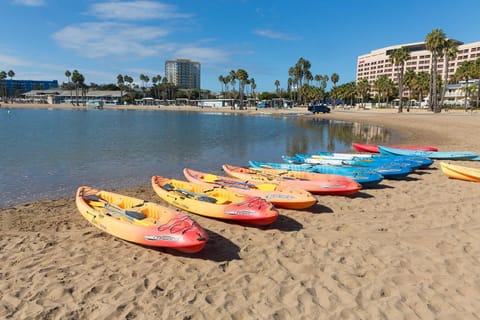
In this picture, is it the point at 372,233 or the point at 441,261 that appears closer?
the point at 441,261

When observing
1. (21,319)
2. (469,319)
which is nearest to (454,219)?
(469,319)

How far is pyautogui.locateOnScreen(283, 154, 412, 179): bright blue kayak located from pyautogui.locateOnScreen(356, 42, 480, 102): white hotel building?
125846 mm

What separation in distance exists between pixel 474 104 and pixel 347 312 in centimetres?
8260

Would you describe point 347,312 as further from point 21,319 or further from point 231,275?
point 21,319

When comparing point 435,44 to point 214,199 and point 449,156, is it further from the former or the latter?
point 214,199

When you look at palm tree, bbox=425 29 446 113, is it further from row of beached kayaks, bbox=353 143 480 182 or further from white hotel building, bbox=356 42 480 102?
white hotel building, bbox=356 42 480 102

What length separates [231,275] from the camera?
188 inches

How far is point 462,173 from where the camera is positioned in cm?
1021

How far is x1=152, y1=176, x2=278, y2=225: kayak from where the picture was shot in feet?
20.7

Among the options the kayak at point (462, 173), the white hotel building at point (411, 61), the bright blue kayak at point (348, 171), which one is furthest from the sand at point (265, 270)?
the white hotel building at point (411, 61)

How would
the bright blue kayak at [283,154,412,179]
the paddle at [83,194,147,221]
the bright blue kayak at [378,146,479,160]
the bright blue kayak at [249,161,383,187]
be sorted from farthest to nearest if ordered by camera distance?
the bright blue kayak at [378,146,479,160] → the bright blue kayak at [283,154,412,179] → the bright blue kayak at [249,161,383,187] → the paddle at [83,194,147,221]

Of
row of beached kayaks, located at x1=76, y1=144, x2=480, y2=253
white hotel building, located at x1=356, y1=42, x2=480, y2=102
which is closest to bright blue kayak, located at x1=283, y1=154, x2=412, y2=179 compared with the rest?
row of beached kayaks, located at x1=76, y1=144, x2=480, y2=253

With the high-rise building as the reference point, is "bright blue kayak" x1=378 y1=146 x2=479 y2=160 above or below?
below

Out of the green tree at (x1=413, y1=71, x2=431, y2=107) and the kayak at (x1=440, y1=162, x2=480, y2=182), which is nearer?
the kayak at (x1=440, y1=162, x2=480, y2=182)
